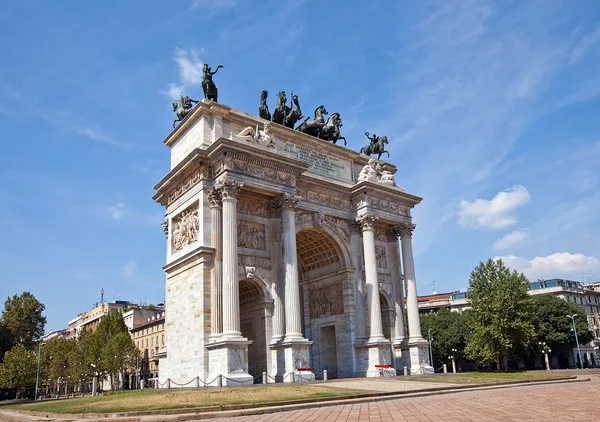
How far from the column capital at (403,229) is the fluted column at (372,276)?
3.17 m

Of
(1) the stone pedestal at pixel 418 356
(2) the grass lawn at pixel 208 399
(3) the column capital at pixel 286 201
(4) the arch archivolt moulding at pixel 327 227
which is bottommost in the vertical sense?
(2) the grass lawn at pixel 208 399

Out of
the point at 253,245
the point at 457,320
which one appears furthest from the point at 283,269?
the point at 457,320

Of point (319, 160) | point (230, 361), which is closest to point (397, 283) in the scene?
point (319, 160)

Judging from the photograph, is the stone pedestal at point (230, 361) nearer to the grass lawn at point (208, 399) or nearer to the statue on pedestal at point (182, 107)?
the grass lawn at point (208, 399)

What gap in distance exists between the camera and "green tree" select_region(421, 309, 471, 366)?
7425 cm

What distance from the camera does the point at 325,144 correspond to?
39.8 meters

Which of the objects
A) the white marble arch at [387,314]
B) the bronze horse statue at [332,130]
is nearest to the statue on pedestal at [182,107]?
the bronze horse statue at [332,130]

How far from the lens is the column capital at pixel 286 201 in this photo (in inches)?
1302

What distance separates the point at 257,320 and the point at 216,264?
16.5ft

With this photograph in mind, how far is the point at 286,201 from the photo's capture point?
108 feet

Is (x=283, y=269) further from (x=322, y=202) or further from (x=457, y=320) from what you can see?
(x=457, y=320)

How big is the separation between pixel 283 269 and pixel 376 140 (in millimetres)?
17787

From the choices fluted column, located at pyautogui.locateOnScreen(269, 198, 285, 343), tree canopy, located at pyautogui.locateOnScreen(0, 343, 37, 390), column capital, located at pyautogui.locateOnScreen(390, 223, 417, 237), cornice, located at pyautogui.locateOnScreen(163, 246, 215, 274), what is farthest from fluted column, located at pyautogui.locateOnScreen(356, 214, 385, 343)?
tree canopy, located at pyautogui.locateOnScreen(0, 343, 37, 390)

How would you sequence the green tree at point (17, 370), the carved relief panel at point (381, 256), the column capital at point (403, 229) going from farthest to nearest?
the green tree at point (17, 370)
the column capital at point (403, 229)
the carved relief panel at point (381, 256)
